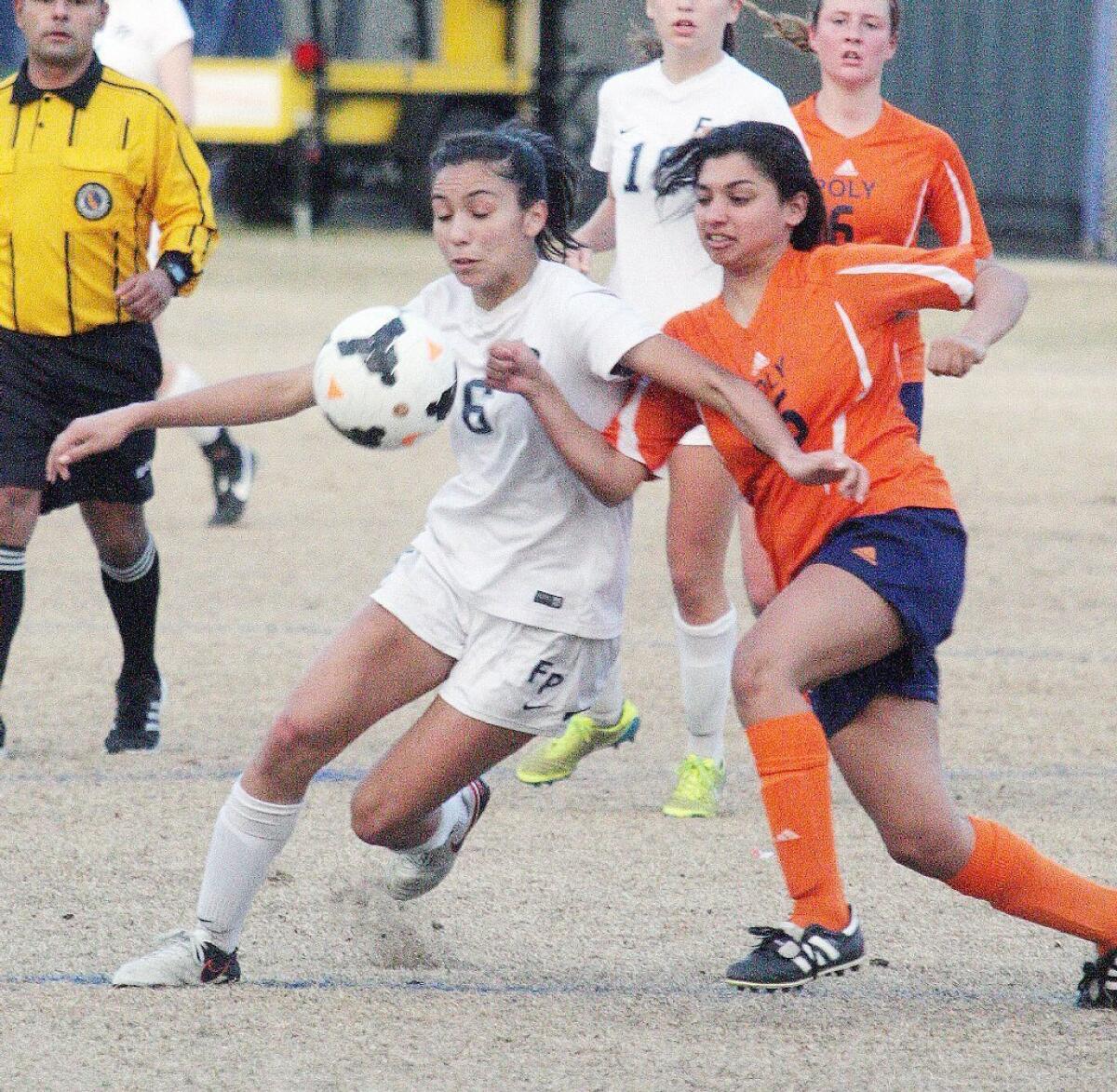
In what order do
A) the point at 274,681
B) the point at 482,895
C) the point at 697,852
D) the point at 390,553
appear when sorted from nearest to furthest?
1. the point at 482,895
2. the point at 697,852
3. the point at 274,681
4. the point at 390,553

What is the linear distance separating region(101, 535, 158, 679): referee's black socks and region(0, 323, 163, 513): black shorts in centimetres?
22

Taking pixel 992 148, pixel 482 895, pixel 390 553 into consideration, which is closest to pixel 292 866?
pixel 482 895

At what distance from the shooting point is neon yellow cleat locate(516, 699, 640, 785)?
211 inches

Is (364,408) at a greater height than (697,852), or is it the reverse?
(364,408)

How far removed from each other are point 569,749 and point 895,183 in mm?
1628

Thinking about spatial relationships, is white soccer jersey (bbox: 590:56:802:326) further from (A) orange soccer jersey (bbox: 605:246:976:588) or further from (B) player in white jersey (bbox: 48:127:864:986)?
(A) orange soccer jersey (bbox: 605:246:976:588)

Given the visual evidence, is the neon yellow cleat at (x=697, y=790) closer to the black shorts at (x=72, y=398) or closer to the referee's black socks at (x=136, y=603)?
the referee's black socks at (x=136, y=603)

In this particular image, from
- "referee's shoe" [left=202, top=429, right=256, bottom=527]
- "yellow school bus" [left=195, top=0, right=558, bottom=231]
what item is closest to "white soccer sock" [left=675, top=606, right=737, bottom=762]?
"referee's shoe" [left=202, top=429, right=256, bottom=527]

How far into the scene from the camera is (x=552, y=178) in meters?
3.94

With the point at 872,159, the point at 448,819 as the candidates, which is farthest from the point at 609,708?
the point at 872,159

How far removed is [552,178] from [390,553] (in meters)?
4.49

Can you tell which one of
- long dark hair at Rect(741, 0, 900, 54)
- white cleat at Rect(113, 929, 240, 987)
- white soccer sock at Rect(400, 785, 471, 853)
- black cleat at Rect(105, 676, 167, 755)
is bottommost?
black cleat at Rect(105, 676, 167, 755)

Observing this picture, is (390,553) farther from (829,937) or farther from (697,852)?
(829,937)

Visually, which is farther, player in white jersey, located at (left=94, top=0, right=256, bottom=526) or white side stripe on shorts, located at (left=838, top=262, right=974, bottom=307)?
player in white jersey, located at (left=94, top=0, right=256, bottom=526)
